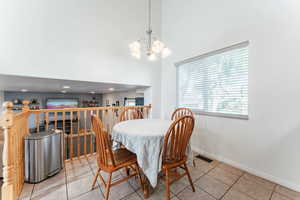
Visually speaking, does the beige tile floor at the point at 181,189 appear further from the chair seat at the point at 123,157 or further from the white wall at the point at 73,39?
the white wall at the point at 73,39

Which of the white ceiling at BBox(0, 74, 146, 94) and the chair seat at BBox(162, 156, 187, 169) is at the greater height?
the white ceiling at BBox(0, 74, 146, 94)

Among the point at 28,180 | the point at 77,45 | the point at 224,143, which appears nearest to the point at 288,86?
the point at 224,143

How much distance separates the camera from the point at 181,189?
158cm

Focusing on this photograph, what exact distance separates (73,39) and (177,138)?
2396 millimetres

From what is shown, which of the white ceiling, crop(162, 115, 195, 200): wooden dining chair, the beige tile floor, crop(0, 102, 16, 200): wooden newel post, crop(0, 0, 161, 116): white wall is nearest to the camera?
crop(0, 102, 16, 200): wooden newel post

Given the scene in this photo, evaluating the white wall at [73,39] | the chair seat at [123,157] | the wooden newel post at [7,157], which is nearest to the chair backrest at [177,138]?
the chair seat at [123,157]

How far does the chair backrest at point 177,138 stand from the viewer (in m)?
1.31

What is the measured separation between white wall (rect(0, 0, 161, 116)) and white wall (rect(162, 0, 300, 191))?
161cm

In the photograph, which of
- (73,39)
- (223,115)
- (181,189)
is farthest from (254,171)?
(73,39)

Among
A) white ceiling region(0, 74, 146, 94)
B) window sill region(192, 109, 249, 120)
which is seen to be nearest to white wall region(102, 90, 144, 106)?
white ceiling region(0, 74, 146, 94)

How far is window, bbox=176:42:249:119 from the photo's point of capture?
2.03 meters

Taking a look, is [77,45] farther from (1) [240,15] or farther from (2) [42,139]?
(1) [240,15]

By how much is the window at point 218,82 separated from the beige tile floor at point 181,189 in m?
0.95

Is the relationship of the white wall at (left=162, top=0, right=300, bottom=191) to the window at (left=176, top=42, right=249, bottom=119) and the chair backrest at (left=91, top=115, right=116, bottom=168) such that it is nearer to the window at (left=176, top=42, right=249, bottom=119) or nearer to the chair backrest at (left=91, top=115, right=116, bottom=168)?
the window at (left=176, top=42, right=249, bottom=119)
